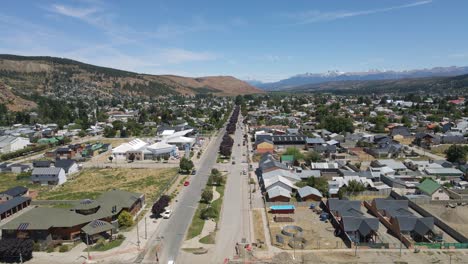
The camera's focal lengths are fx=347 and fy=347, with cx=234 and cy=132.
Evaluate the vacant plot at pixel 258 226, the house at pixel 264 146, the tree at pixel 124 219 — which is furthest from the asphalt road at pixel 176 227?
the house at pixel 264 146

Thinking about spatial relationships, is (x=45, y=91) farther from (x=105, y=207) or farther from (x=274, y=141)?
(x=105, y=207)

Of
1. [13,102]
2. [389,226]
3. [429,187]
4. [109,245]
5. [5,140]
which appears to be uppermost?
[13,102]

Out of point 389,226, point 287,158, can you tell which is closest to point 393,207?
point 389,226

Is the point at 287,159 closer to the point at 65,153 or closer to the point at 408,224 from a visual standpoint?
the point at 408,224

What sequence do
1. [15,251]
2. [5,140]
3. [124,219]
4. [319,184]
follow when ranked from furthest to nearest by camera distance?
[5,140] → [319,184] → [124,219] → [15,251]

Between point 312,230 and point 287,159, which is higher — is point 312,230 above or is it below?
below

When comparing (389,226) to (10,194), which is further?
(10,194)

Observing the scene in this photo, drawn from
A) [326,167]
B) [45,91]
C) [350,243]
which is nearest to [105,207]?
[350,243]

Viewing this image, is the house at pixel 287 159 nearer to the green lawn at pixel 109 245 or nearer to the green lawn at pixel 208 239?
the green lawn at pixel 208 239
